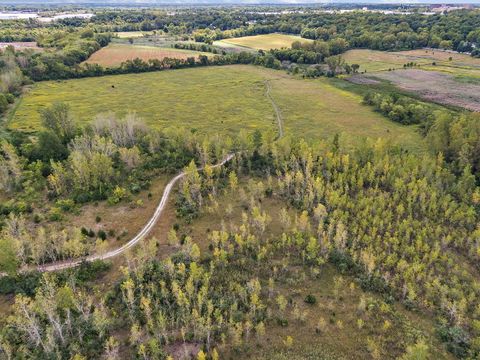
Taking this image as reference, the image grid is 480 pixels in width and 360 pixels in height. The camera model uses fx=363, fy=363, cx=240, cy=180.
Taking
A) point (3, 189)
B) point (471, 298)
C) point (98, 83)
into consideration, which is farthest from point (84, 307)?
point (98, 83)

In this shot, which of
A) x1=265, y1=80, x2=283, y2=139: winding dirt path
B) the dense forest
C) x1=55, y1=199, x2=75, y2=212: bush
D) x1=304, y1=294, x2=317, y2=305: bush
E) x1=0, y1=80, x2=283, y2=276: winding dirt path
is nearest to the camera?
the dense forest

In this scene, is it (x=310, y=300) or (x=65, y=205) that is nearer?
(x=310, y=300)

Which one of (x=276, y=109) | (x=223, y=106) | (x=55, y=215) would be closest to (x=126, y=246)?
(x=55, y=215)

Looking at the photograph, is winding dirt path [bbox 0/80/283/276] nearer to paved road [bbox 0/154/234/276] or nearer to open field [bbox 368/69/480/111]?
paved road [bbox 0/154/234/276]

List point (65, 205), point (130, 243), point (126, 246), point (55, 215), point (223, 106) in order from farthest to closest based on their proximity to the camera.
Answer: point (223, 106) < point (65, 205) < point (55, 215) < point (130, 243) < point (126, 246)

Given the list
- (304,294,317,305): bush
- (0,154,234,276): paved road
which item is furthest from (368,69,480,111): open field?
(0,154,234,276): paved road

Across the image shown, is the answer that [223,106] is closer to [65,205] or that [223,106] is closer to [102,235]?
[65,205]
